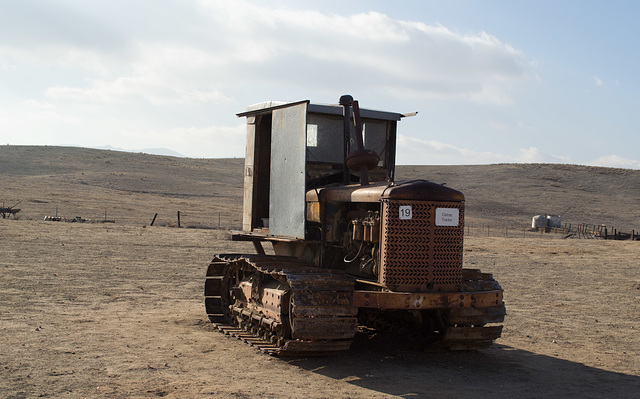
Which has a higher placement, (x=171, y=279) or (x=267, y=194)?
(x=267, y=194)

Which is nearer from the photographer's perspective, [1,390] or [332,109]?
[1,390]

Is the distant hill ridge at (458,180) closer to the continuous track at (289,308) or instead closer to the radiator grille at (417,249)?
the continuous track at (289,308)

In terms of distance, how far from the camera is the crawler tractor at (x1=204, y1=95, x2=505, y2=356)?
7887mm

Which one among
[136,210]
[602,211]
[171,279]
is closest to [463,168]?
[602,211]

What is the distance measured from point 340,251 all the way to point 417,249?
63.3 inches

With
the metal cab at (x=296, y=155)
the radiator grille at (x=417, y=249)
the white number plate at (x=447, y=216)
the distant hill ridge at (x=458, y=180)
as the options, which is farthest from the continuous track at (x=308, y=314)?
the distant hill ridge at (x=458, y=180)

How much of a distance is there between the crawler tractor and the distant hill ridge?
111ft

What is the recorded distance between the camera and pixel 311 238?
30.9ft

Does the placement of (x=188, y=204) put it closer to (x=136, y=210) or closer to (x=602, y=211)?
(x=136, y=210)

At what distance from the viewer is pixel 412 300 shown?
774cm

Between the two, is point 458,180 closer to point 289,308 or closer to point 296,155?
point 296,155

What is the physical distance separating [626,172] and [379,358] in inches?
3227

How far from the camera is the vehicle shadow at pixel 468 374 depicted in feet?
23.8

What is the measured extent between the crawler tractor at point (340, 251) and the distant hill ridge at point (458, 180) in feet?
111
